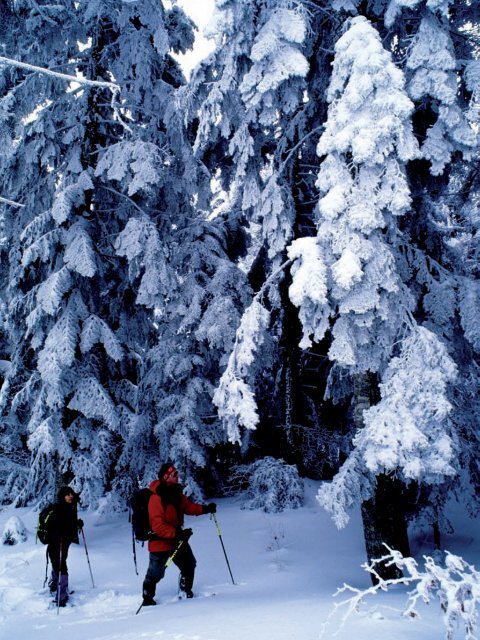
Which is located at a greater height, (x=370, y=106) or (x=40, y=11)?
(x=40, y=11)

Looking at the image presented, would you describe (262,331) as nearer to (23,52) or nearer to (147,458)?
(147,458)

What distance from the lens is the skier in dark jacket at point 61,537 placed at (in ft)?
23.2

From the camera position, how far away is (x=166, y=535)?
21.8ft

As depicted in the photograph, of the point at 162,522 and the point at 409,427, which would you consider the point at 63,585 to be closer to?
the point at 162,522

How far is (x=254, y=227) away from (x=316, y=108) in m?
6.69

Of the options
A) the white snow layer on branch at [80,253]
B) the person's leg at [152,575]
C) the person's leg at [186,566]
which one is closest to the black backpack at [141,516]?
the person's leg at [152,575]

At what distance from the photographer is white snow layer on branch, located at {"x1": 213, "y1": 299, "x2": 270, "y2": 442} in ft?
21.5

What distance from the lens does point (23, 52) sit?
1045cm

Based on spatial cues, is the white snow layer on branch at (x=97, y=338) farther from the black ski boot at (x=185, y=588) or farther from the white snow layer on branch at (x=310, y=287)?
the white snow layer on branch at (x=310, y=287)

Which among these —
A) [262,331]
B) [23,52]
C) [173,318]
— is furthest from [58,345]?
[23,52]

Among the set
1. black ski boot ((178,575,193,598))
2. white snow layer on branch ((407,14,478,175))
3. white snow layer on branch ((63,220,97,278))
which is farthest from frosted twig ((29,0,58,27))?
→ black ski boot ((178,575,193,598))

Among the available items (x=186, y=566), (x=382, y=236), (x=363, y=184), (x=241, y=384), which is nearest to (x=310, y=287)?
(x=382, y=236)

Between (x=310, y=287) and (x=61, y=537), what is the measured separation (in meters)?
5.28

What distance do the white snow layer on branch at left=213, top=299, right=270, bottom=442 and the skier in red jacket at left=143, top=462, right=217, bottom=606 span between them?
1.12 meters
